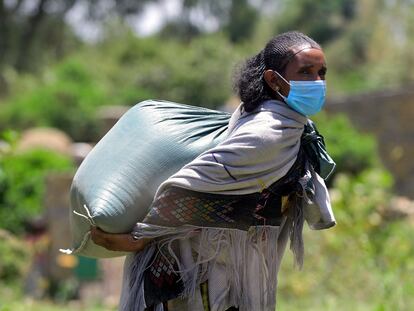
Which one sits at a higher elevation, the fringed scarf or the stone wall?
the fringed scarf

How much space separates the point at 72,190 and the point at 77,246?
0.21 m

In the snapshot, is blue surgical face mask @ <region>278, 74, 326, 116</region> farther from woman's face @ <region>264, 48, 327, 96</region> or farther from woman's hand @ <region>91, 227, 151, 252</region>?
woman's hand @ <region>91, 227, 151, 252</region>

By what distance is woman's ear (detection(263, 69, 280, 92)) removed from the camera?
295 cm

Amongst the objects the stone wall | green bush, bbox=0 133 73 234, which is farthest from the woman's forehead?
the stone wall

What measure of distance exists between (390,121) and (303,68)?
10.1 m

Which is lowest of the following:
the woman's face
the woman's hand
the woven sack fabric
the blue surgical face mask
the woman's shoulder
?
the woman's hand

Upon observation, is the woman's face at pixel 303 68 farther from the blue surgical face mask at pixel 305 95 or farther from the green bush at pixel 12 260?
the green bush at pixel 12 260

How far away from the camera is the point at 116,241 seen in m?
2.94

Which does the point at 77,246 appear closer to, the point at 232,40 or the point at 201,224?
the point at 201,224

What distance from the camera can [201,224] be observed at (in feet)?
9.62

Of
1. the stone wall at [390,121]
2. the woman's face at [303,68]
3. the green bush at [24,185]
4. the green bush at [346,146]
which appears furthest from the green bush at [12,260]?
the woman's face at [303,68]

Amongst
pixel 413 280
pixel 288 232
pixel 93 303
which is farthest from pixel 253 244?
pixel 93 303

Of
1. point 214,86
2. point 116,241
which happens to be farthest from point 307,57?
point 214,86

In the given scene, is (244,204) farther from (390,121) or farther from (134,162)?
(390,121)
